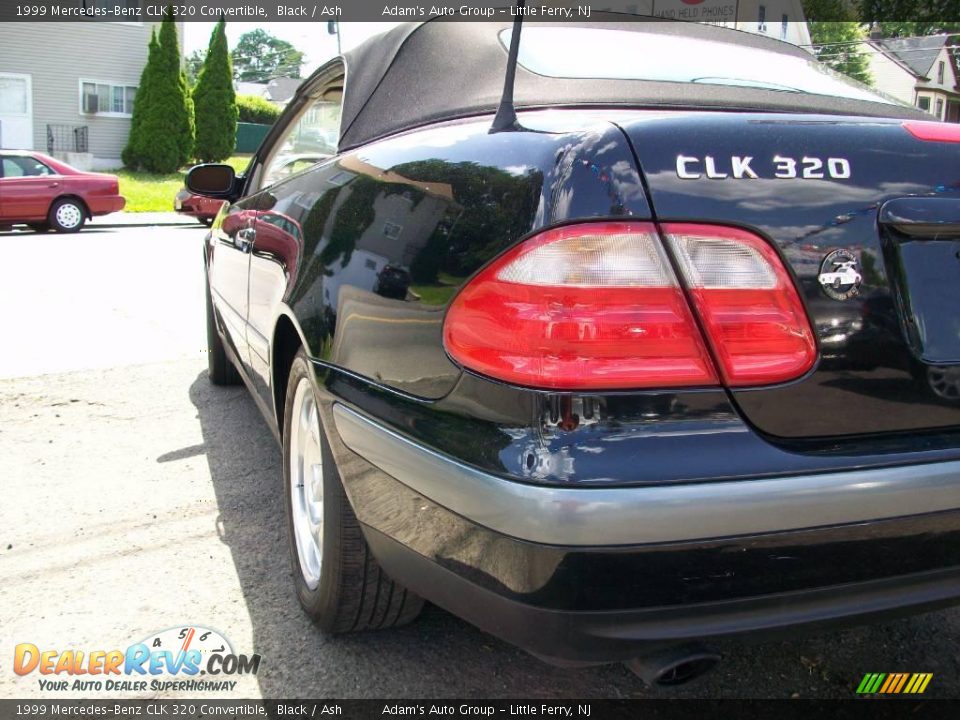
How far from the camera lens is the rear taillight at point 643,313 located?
1.55 m

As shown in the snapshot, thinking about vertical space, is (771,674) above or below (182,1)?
below

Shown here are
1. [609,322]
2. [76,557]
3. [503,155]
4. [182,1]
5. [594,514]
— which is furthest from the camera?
[182,1]

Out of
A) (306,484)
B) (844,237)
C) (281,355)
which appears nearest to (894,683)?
(844,237)

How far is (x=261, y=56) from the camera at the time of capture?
3858 inches

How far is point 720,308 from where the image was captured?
158cm

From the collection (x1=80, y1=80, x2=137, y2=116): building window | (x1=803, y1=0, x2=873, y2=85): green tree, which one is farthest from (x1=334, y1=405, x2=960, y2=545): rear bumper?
(x1=803, y1=0, x2=873, y2=85): green tree

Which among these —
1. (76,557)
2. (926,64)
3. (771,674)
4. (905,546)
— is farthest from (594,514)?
(926,64)

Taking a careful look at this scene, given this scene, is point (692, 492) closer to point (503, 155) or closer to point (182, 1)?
point (503, 155)

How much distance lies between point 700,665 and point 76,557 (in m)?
2.23

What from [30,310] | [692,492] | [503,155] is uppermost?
[503,155]

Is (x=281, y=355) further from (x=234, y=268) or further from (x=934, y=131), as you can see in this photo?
(x=934, y=131)

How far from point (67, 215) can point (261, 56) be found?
3507 inches

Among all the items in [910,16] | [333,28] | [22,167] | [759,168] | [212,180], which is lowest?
[22,167]

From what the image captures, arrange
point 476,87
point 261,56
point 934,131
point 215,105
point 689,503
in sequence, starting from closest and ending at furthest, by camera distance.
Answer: point 689,503, point 934,131, point 476,87, point 215,105, point 261,56
